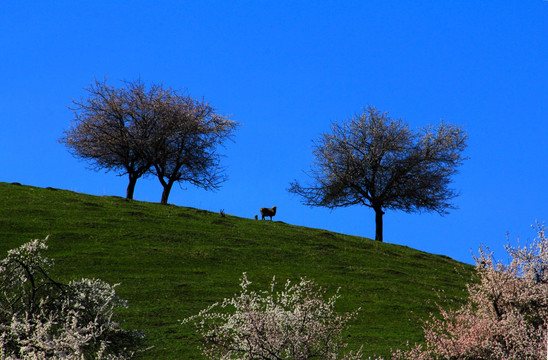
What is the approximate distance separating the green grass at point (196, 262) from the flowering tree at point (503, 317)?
62.3 inches

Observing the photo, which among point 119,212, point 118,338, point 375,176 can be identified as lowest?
point 118,338

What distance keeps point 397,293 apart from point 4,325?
1612cm

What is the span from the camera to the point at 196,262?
24656mm

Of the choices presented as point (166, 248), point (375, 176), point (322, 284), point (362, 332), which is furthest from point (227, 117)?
point (362, 332)

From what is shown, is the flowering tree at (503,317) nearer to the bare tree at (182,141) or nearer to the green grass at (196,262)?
the green grass at (196,262)

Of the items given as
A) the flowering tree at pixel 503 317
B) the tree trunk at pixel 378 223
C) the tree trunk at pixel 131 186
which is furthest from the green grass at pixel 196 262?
the tree trunk at pixel 131 186

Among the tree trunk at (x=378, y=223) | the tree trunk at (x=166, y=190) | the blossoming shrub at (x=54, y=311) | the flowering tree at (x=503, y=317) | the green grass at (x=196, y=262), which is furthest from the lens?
the tree trunk at (x=166, y=190)

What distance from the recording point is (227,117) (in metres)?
55.3

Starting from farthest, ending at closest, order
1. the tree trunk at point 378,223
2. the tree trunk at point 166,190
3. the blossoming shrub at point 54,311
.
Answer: the tree trunk at point 166,190 < the tree trunk at point 378,223 < the blossoming shrub at point 54,311

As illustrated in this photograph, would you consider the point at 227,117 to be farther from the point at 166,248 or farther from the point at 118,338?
the point at 118,338

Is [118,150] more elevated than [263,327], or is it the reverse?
[118,150]

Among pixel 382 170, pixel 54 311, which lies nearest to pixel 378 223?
pixel 382 170

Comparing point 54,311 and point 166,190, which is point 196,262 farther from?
point 166,190

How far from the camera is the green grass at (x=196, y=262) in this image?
17922 mm
